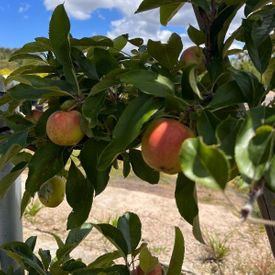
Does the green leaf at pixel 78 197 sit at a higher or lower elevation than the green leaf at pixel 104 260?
higher

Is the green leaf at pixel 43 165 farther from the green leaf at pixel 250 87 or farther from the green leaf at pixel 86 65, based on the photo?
the green leaf at pixel 250 87

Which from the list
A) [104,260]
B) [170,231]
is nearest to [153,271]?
[104,260]

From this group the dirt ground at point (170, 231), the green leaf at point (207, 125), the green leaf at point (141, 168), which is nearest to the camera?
the green leaf at point (207, 125)

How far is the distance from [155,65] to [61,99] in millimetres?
154

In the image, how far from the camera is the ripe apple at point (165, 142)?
0.53 meters

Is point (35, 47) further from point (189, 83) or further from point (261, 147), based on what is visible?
point (261, 147)

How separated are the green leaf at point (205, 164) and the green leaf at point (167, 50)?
30 centimetres

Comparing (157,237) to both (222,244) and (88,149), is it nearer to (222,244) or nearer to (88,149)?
(222,244)

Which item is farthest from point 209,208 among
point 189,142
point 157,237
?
point 189,142

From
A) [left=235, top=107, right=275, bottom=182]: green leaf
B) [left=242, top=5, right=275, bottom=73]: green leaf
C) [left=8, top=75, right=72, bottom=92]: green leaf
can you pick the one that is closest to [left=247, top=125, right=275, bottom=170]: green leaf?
[left=235, top=107, right=275, bottom=182]: green leaf

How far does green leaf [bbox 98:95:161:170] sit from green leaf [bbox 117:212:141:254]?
1.28 ft

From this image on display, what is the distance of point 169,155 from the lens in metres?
0.54

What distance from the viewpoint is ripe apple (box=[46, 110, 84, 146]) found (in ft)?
2.19

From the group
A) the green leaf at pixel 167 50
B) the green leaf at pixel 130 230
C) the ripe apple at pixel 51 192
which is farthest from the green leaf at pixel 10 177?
the green leaf at pixel 167 50
